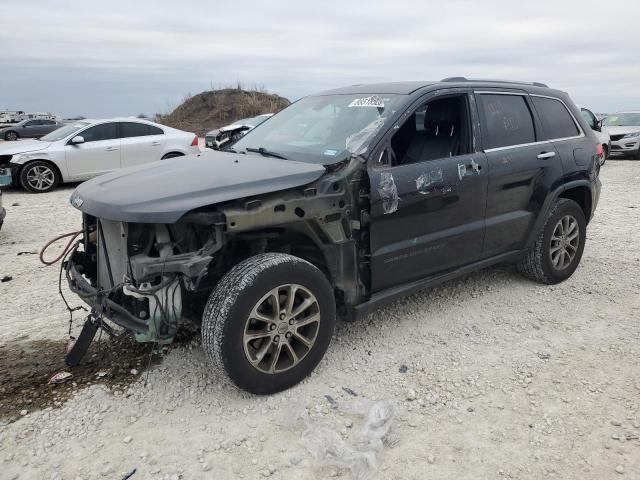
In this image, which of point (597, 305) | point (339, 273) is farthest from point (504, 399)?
point (597, 305)

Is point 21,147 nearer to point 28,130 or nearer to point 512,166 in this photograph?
point 512,166

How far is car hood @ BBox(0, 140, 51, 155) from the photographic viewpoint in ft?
32.0

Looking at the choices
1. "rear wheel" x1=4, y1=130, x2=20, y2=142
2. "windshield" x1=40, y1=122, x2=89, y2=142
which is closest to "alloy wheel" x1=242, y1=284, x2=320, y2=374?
"windshield" x1=40, y1=122, x2=89, y2=142

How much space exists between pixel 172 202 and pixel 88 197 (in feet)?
2.26

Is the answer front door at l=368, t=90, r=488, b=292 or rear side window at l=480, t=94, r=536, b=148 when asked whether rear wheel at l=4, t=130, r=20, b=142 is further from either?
rear side window at l=480, t=94, r=536, b=148

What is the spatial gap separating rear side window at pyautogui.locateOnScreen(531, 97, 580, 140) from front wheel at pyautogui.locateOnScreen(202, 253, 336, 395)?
2.72m

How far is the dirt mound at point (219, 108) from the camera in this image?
3388 centimetres

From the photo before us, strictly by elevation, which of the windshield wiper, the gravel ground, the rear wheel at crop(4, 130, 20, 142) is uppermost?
the windshield wiper

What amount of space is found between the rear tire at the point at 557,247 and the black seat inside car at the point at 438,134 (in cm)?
126

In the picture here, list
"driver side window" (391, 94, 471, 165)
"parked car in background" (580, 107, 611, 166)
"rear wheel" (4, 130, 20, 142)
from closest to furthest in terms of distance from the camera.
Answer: "driver side window" (391, 94, 471, 165)
"parked car in background" (580, 107, 611, 166)
"rear wheel" (4, 130, 20, 142)

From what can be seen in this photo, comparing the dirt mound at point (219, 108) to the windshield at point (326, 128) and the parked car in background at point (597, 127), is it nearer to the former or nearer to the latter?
the parked car in background at point (597, 127)

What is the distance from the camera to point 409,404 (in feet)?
9.89

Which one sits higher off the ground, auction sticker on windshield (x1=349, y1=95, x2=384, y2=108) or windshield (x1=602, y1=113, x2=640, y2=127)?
auction sticker on windshield (x1=349, y1=95, x2=384, y2=108)

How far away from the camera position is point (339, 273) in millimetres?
3328
